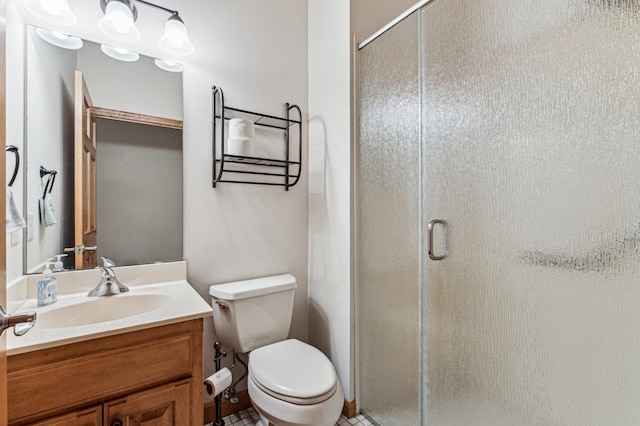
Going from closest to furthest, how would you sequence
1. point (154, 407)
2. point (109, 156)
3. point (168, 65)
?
point (154, 407) < point (109, 156) < point (168, 65)

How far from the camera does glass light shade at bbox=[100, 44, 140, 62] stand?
1390 millimetres

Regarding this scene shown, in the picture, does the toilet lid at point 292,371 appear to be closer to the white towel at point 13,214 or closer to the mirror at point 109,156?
the mirror at point 109,156

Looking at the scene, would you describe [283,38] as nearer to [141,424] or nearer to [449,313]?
[449,313]

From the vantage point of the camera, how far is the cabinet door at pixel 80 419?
0.89 m

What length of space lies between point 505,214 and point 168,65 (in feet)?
5.40

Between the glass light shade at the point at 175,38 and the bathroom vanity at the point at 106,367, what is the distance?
3.92 ft

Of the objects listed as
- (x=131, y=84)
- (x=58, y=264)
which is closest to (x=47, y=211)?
(x=58, y=264)

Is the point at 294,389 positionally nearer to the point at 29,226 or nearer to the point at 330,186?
the point at 330,186

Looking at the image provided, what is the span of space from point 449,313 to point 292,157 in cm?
123

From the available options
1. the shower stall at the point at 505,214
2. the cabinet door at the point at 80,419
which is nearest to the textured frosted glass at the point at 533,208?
the shower stall at the point at 505,214

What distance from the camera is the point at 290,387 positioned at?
1.24m

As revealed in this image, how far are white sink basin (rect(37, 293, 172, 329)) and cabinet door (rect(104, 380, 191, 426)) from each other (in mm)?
313

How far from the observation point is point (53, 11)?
123 cm

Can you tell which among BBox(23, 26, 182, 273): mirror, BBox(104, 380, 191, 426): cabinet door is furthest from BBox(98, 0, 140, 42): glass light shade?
BBox(104, 380, 191, 426): cabinet door
